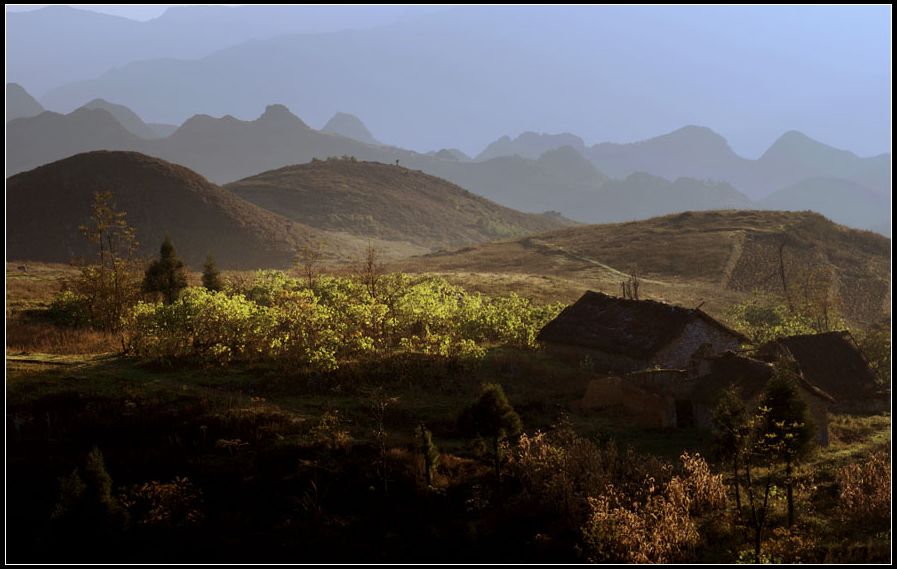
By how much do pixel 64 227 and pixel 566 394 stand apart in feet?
296

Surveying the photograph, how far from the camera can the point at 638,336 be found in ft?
102

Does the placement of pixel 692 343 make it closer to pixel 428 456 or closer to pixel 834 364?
pixel 834 364

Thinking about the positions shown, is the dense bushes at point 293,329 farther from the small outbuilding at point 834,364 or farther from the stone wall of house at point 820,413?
the small outbuilding at point 834,364

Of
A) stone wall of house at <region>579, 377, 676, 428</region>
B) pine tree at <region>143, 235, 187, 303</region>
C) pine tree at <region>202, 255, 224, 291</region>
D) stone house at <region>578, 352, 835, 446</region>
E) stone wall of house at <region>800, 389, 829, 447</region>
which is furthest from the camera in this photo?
pine tree at <region>202, 255, 224, 291</region>

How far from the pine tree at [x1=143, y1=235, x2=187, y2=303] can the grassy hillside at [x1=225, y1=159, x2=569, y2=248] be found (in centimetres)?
10768

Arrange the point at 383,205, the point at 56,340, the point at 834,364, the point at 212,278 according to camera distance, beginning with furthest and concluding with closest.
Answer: the point at 383,205 < the point at 212,278 < the point at 834,364 < the point at 56,340

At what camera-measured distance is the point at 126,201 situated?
104 metres

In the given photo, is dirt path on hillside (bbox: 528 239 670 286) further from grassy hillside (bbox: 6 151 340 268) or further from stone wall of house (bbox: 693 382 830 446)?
stone wall of house (bbox: 693 382 830 446)

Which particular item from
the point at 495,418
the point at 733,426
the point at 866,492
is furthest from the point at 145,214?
the point at 866,492

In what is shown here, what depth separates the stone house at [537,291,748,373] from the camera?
30.3 metres

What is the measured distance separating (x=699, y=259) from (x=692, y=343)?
60.5 meters

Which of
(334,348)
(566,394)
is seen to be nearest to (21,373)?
(334,348)

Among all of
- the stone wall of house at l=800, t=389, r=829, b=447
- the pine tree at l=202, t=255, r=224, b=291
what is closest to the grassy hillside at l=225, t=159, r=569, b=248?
the pine tree at l=202, t=255, r=224, b=291

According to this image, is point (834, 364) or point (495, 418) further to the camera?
point (834, 364)
